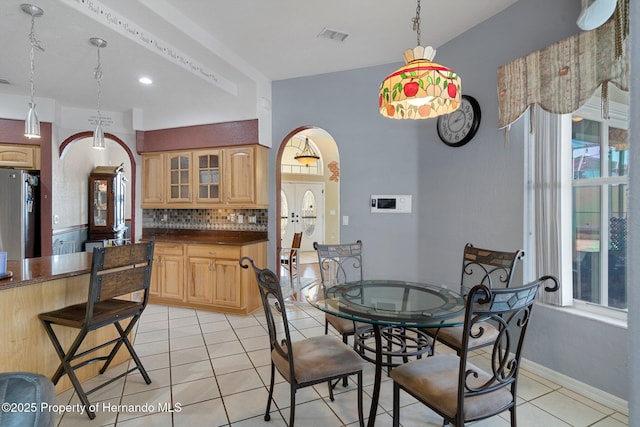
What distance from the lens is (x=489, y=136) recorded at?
9.71 feet

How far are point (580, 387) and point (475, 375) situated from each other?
1.43 metres

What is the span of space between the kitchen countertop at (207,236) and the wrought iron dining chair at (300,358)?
212cm

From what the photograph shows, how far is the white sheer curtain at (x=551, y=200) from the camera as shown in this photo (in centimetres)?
247

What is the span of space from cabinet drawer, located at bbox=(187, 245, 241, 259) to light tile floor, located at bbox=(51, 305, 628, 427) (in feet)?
3.66

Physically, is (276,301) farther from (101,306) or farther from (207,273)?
(207,273)

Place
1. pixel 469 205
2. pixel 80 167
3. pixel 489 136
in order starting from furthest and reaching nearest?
pixel 80 167, pixel 469 205, pixel 489 136

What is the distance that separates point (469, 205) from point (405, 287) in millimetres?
1256

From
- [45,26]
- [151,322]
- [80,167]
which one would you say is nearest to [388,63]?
[45,26]

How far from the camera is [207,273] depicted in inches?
161

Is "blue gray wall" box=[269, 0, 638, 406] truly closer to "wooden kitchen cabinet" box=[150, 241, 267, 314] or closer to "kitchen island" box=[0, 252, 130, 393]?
"wooden kitchen cabinet" box=[150, 241, 267, 314]

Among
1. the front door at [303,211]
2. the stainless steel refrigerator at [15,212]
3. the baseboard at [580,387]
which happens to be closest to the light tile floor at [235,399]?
the baseboard at [580,387]

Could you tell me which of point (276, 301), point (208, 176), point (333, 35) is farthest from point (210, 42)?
point (276, 301)

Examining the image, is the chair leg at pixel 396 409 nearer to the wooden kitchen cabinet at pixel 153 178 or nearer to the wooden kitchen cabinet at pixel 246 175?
the wooden kitchen cabinet at pixel 246 175

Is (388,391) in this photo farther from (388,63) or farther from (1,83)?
(1,83)
